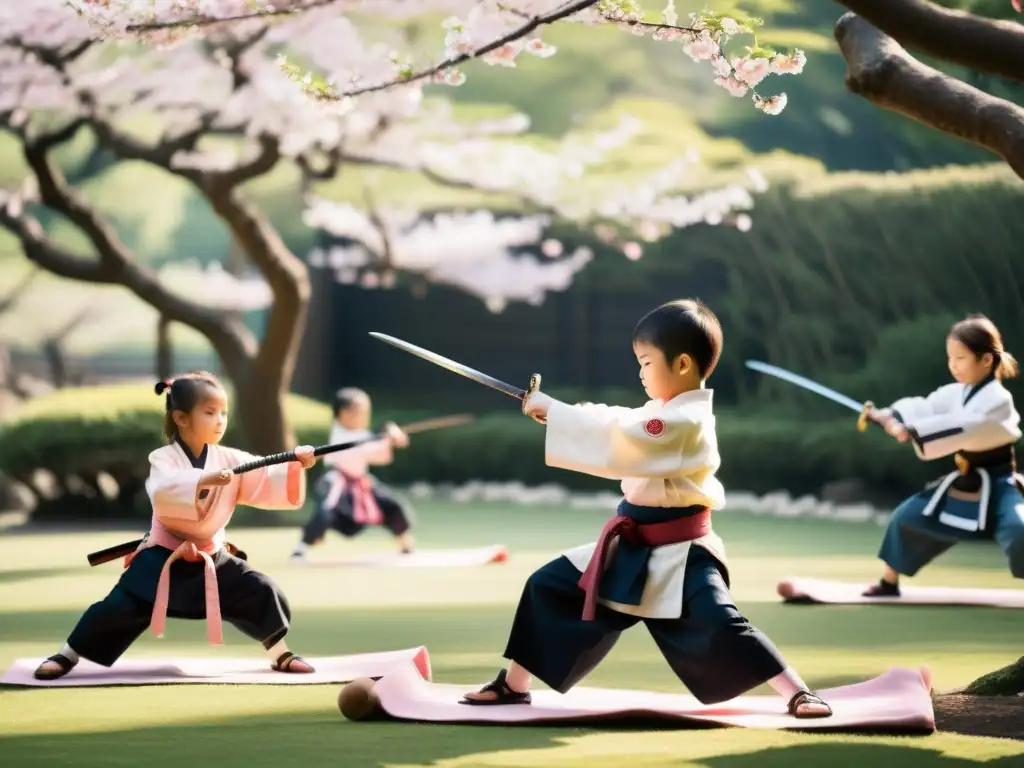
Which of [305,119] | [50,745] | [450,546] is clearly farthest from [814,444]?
[50,745]

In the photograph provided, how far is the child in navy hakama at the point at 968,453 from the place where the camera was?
6.46m

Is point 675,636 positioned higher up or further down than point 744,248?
higher up

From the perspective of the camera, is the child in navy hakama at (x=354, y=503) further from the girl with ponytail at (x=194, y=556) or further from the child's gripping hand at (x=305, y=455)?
the child's gripping hand at (x=305, y=455)

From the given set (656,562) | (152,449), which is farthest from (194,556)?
(152,449)

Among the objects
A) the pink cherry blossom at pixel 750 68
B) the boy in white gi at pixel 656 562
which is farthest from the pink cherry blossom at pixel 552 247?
the boy in white gi at pixel 656 562

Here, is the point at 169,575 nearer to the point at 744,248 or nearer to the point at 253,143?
the point at 253,143

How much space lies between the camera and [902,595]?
7004mm

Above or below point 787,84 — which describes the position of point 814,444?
below

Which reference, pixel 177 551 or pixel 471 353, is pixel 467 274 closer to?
pixel 471 353

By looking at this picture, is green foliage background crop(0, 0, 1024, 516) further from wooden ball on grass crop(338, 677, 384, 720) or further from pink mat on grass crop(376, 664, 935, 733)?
wooden ball on grass crop(338, 677, 384, 720)

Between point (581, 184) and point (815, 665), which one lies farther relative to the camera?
point (581, 184)

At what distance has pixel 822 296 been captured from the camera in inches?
558

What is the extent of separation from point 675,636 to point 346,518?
17.7 ft

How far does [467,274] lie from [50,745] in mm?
11113
